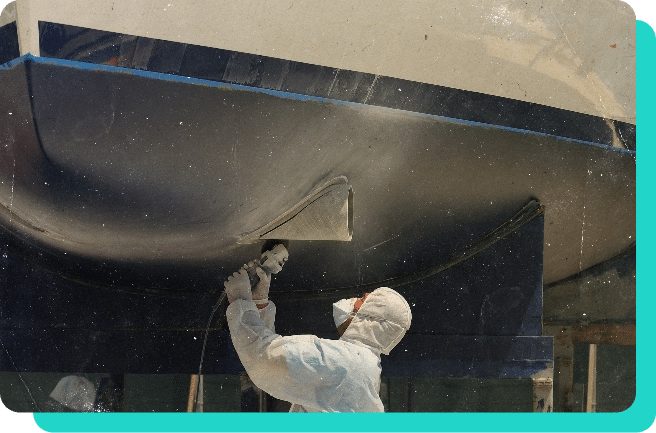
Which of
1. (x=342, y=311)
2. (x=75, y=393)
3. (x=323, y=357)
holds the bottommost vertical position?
(x=75, y=393)

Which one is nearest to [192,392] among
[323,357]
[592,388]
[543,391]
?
[323,357]

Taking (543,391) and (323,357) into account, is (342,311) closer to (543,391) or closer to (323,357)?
(323,357)

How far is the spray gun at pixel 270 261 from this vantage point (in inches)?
66.0

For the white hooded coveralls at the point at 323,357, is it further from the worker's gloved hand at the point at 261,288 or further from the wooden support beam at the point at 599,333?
the wooden support beam at the point at 599,333

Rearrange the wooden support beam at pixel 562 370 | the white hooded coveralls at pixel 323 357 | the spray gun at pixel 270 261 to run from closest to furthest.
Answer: the white hooded coveralls at pixel 323 357, the spray gun at pixel 270 261, the wooden support beam at pixel 562 370

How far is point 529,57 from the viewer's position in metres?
Result: 1.71

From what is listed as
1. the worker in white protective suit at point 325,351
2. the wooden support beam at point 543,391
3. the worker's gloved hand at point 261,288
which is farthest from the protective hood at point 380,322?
the wooden support beam at point 543,391

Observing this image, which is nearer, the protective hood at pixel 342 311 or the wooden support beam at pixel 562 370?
the protective hood at pixel 342 311

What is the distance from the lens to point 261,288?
168 centimetres

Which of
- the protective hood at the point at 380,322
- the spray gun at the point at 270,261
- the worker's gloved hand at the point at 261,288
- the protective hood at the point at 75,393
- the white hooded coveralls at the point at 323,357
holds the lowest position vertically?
the protective hood at the point at 75,393

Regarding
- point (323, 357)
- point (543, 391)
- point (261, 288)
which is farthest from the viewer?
point (543, 391)

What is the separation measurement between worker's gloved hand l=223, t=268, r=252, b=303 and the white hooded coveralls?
0.03m

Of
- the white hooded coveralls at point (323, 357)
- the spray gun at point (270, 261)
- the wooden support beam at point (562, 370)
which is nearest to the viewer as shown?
the white hooded coveralls at point (323, 357)

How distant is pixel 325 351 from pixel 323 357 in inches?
0.5
